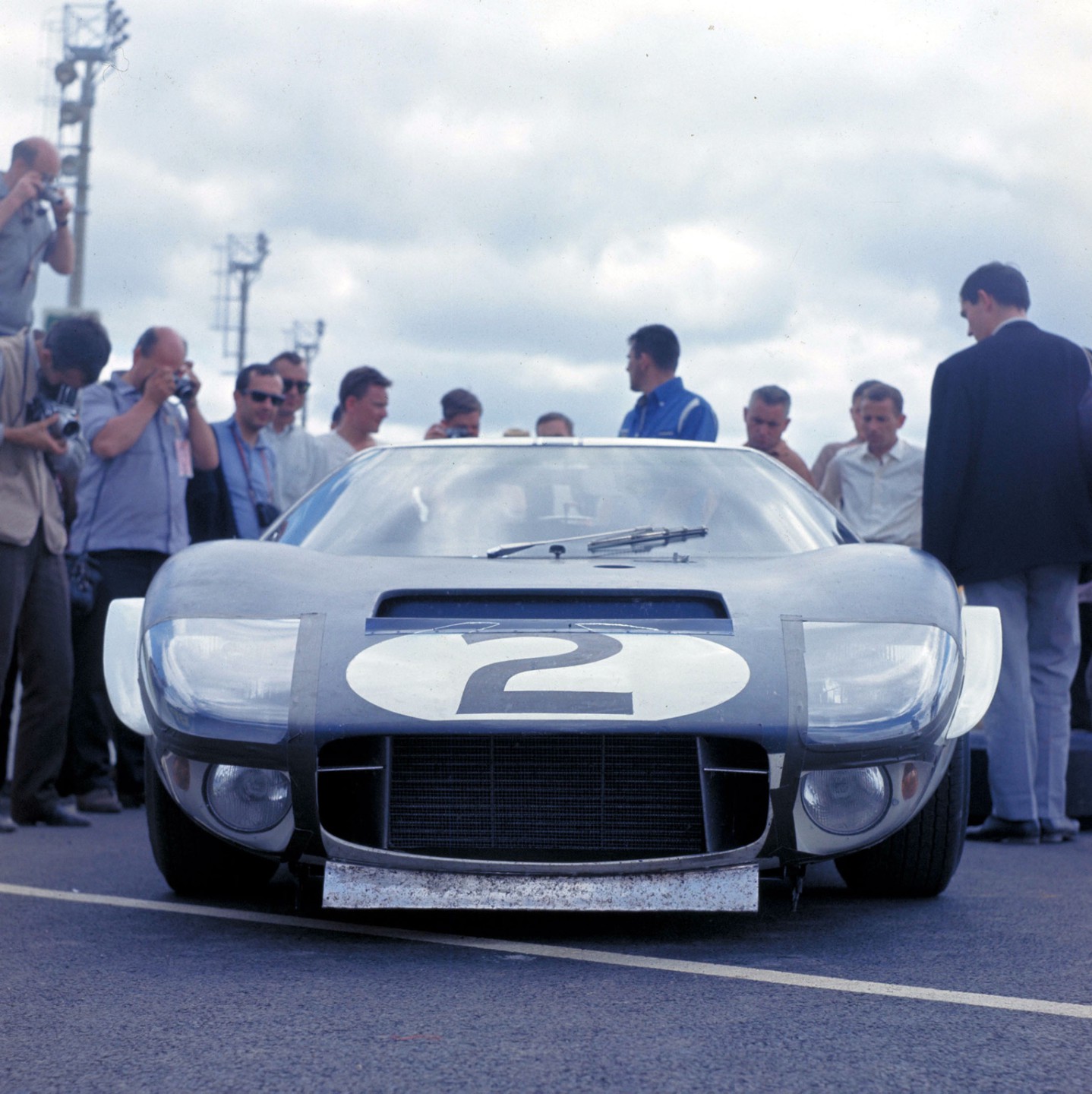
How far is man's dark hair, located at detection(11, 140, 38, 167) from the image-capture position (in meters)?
6.91

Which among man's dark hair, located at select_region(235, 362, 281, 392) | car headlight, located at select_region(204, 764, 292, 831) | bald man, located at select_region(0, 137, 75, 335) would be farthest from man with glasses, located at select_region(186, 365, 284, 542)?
car headlight, located at select_region(204, 764, 292, 831)

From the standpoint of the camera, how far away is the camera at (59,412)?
18.8 feet

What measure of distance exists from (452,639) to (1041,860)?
7.87 ft

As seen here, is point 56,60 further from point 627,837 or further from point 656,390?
point 627,837

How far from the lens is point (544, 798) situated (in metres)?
3.28

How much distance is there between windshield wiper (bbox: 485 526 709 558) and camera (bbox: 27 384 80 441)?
237 centimetres

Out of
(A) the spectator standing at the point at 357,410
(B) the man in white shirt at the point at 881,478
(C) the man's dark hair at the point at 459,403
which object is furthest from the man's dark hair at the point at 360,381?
(B) the man in white shirt at the point at 881,478

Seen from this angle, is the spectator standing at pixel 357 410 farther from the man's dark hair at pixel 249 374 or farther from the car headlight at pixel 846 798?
the car headlight at pixel 846 798

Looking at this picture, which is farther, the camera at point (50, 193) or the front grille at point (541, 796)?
the camera at point (50, 193)

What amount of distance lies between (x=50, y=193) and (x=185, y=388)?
127 centimetres

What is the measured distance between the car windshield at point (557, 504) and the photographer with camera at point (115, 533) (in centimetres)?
178

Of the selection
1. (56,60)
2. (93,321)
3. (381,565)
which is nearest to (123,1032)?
(381,565)

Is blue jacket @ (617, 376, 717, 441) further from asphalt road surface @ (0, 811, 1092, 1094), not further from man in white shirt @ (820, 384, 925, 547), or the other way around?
asphalt road surface @ (0, 811, 1092, 1094)

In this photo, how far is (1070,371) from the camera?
5.73 metres
